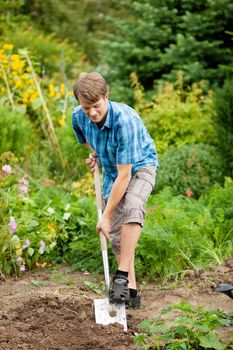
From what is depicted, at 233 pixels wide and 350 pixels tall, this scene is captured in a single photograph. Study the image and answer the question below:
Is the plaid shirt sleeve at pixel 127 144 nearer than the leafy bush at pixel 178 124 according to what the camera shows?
Yes

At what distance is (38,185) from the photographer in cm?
685

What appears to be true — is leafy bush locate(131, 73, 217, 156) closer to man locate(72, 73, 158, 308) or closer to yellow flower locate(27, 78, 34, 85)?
yellow flower locate(27, 78, 34, 85)

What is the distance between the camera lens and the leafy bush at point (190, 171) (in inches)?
274

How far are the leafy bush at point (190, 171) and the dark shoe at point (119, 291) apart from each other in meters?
2.48

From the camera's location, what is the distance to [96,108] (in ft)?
14.2

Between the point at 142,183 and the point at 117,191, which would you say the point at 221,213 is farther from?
the point at 117,191

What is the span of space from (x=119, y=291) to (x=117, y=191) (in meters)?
0.59

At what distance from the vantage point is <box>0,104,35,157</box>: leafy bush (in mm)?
7332

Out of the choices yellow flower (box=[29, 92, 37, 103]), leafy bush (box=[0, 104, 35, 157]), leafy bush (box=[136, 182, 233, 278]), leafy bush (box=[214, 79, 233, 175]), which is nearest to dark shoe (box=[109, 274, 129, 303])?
leafy bush (box=[136, 182, 233, 278])

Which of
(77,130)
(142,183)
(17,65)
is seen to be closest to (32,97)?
(17,65)

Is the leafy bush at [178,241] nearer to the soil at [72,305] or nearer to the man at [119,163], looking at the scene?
the soil at [72,305]

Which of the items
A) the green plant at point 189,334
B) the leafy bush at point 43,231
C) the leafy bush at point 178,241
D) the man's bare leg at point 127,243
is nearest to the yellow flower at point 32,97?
the leafy bush at point 43,231

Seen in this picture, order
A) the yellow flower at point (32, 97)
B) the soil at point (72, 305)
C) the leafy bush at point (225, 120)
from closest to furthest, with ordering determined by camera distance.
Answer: the soil at point (72, 305) < the leafy bush at point (225, 120) < the yellow flower at point (32, 97)

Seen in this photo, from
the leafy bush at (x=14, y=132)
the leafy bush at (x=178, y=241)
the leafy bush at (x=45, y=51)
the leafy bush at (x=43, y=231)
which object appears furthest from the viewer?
the leafy bush at (x=45, y=51)
